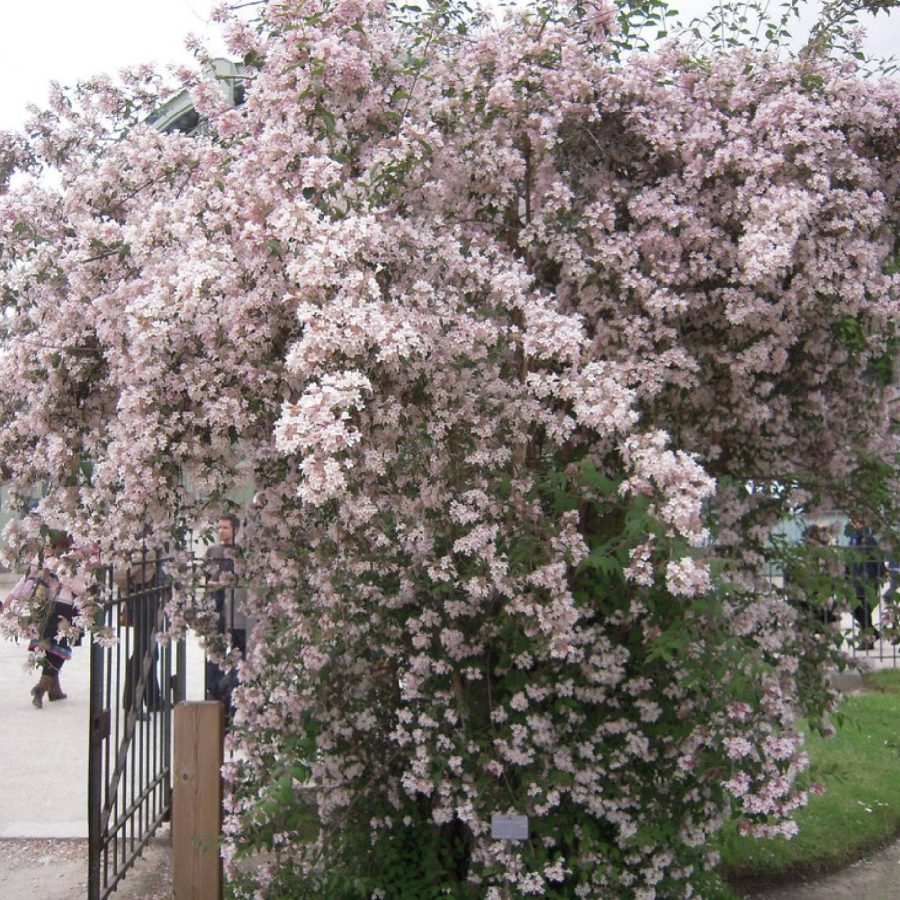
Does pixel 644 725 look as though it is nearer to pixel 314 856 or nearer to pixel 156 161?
pixel 314 856

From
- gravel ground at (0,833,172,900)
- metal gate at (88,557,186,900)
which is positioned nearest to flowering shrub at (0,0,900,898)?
metal gate at (88,557,186,900)

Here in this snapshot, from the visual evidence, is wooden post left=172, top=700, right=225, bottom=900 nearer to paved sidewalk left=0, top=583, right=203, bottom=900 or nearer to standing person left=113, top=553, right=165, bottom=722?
paved sidewalk left=0, top=583, right=203, bottom=900

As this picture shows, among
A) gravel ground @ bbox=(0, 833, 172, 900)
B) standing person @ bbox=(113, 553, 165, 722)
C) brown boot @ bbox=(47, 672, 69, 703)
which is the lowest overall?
gravel ground @ bbox=(0, 833, 172, 900)

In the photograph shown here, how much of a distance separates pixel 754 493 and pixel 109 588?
2407mm

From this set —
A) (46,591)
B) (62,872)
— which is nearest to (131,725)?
(62,872)

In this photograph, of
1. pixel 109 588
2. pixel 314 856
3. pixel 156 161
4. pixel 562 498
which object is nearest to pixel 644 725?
pixel 562 498

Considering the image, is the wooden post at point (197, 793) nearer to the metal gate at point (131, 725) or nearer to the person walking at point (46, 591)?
the metal gate at point (131, 725)

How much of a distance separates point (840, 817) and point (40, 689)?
721cm

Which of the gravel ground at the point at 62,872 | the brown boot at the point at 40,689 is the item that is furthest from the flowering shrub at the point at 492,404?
the brown boot at the point at 40,689

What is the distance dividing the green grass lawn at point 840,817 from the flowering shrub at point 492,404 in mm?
817

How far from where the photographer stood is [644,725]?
4.14m

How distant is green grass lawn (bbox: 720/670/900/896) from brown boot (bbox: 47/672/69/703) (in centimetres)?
672

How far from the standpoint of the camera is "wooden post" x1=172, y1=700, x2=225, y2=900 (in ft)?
14.7

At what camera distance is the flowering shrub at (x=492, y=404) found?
349 centimetres
